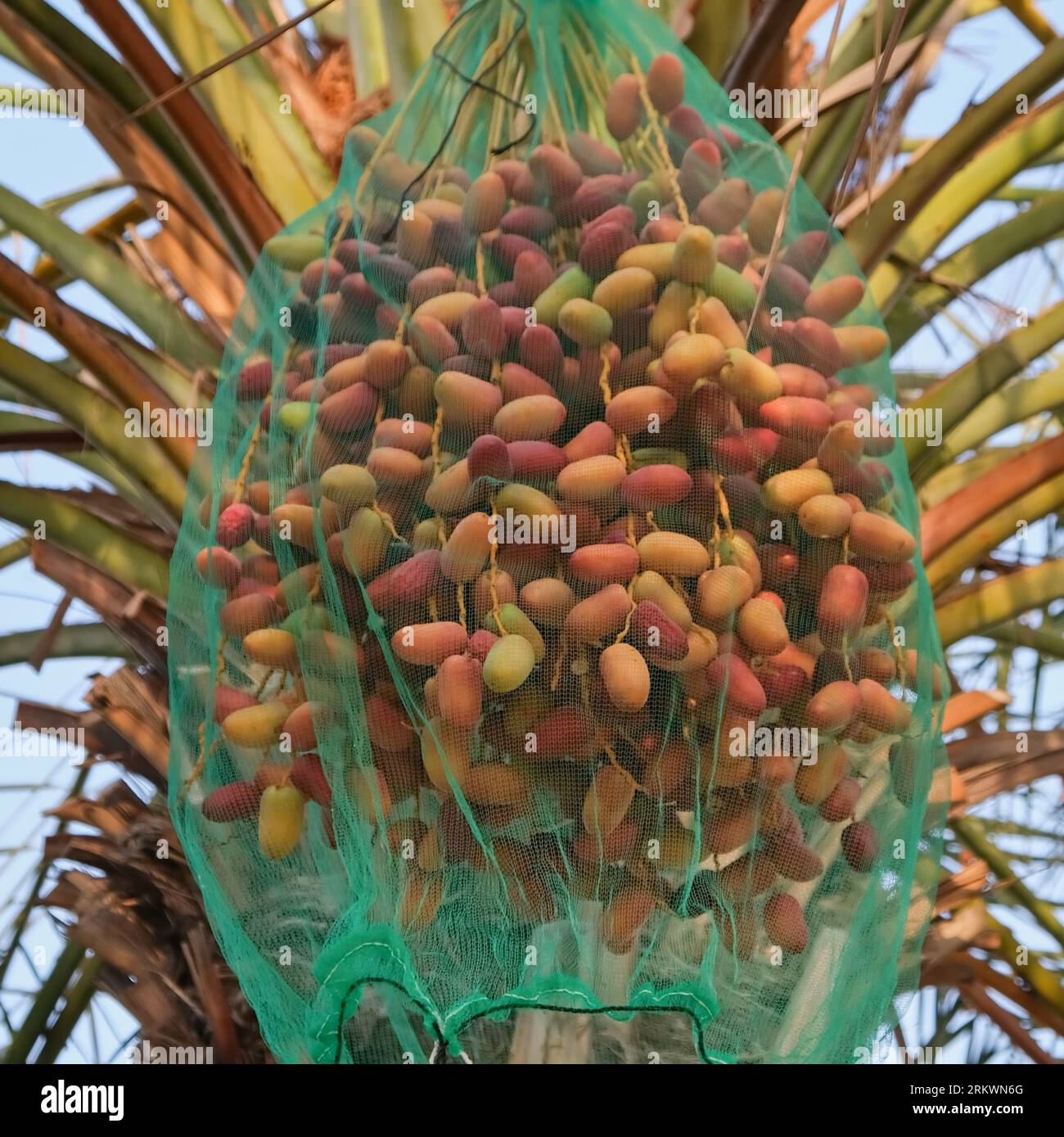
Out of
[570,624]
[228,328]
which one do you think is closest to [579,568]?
[570,624]

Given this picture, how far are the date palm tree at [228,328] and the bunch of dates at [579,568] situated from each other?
0.30 metres

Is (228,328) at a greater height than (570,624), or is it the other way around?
(228,328)

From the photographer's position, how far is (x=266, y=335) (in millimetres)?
851

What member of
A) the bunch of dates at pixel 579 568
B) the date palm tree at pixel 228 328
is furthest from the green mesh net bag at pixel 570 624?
the date palm tree at pixel 228 328

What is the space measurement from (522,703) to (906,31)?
2.56 ft

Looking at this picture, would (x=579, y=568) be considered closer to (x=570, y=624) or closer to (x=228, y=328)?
(x=570, y=624)

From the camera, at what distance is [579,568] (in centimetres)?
66

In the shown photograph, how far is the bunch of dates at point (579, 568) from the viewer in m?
0.67

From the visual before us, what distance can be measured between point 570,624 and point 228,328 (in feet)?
1.98

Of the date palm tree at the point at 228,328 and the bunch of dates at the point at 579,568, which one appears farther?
the date palm tree at the point at 228,328

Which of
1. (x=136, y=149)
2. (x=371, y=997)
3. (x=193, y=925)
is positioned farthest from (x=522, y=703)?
(x=136, y=149)

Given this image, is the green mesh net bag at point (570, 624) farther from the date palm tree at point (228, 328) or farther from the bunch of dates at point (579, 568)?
the date palm tree at point (228, 328)

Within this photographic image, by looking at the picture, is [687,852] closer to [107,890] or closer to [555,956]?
[555,956]

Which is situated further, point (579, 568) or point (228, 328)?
point (228, 328)
